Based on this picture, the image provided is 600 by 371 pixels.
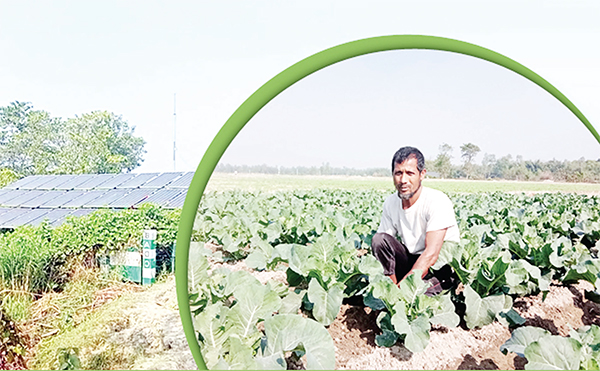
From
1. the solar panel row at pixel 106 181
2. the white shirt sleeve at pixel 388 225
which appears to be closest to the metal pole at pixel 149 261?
the solar panel row at pixel 106 181

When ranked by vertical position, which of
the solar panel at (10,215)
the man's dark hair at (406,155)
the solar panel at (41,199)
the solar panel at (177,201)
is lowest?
the solar panel at (10,215)

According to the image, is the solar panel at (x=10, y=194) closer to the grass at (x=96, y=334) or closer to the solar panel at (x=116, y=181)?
the solar panel at (x=116, y=181)

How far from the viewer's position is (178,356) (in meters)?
3.75

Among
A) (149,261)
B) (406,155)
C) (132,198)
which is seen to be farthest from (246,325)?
(132,198)

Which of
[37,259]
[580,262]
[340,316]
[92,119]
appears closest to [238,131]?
[340,316]

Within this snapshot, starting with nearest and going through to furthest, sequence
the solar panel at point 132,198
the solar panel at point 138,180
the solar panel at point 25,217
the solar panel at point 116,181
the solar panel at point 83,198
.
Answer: the solar panel at point 132,198 < the solar panel at point 25,217 < the solar panel at point 83,198 < the solar panel at point 138,180 < the solar panel at point 116,181

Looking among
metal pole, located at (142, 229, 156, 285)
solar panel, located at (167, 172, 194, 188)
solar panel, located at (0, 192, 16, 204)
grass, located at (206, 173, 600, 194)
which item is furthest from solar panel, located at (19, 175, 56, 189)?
grass, located at (206, 173, 600, 194)

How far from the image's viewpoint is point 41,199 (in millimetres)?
9125

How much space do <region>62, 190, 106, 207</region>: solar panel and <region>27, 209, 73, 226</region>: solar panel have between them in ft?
0.81

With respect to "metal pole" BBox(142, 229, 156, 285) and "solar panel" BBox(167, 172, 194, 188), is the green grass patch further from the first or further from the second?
"solar panel" BBox(167, 172, 194, 188)

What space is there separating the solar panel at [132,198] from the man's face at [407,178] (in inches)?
221

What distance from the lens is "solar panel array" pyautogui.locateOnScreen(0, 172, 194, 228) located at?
7.98 metres

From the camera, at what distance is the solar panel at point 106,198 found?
27.0 ft

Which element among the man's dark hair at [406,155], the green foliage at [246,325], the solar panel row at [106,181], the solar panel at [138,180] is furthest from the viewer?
the solar panel at [138,180]
